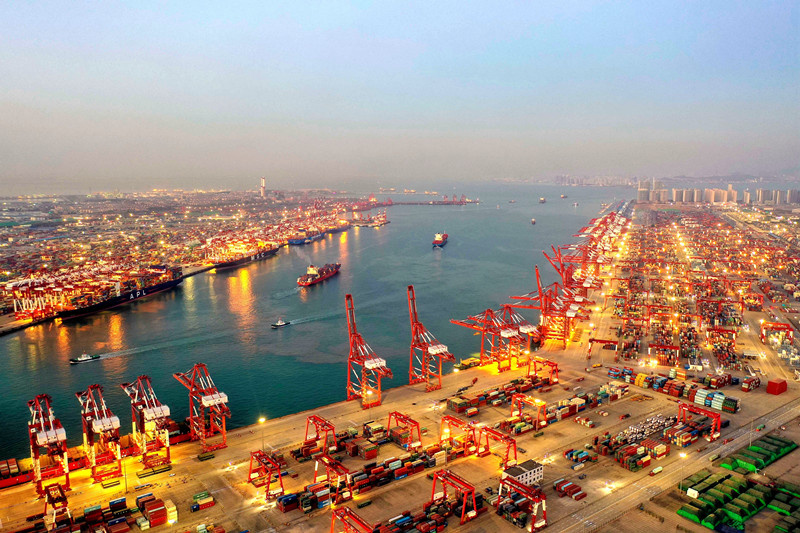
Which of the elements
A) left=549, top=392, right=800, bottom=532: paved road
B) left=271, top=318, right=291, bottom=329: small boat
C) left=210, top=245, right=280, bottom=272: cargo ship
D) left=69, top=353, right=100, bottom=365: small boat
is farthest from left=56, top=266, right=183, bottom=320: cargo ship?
left=549, top=392, right=800, bottom=532: paved road

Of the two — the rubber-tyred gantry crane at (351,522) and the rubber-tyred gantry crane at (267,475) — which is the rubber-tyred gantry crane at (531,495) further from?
the rubber-tyred gantry crane at (267,475)

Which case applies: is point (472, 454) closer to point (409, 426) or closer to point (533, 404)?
point (409, 426)

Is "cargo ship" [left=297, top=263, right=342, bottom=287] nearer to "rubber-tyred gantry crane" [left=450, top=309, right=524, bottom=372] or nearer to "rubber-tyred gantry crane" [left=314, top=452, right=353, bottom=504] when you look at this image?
"rubber-tyred gantry crane" [left=450, top=309, right=524, bottom=372]

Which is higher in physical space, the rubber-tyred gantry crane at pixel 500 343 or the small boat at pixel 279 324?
the rubber-tyred gantry crane at pixel 500 343

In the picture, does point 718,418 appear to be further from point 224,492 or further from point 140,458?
point 140,458

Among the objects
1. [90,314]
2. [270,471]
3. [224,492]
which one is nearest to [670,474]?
[270,471]

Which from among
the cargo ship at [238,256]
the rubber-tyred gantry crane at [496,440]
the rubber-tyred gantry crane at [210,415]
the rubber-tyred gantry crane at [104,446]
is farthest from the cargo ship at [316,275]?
the rubber-tyred gantry crane at [496,440]
